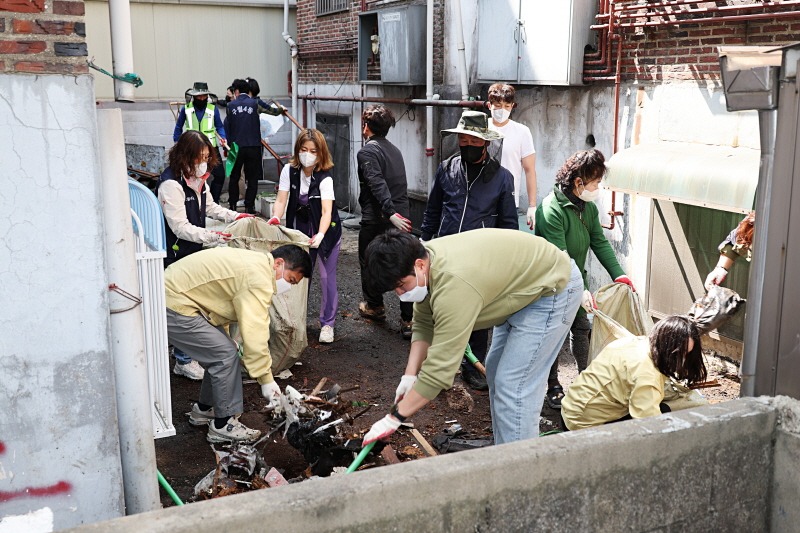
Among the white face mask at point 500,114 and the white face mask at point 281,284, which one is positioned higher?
the white face mask at point 500,114

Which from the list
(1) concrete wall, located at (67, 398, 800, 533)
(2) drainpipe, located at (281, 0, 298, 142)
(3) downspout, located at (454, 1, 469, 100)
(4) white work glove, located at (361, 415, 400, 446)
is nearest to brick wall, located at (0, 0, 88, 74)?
(1) concrete wall, located at (67, 398, 800, 533)

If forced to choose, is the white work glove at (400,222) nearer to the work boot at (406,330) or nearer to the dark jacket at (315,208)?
the dark jacket at (315,208)

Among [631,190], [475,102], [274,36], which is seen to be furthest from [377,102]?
[631,190]

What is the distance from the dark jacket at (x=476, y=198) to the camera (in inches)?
232

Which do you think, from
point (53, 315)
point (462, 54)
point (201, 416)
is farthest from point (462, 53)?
point (53, 315)

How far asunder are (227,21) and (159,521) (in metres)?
13.5

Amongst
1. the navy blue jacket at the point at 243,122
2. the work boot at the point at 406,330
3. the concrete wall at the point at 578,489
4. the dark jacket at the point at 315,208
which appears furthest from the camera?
the navy blue jacket at the point at 243,122

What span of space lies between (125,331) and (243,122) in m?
8.27

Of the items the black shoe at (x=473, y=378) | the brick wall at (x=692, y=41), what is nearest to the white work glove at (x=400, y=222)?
the black shoe at (x=473, y=378)

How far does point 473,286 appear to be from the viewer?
3.62m

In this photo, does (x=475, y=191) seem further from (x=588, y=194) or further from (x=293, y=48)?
(x=293, y=48)

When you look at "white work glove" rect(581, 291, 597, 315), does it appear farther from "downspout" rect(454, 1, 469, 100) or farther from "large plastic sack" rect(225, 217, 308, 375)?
"downspout" rect(454, 1, 469, 100)

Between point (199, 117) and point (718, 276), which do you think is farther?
point (199, 117)

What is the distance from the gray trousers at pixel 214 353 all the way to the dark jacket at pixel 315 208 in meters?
1.93
